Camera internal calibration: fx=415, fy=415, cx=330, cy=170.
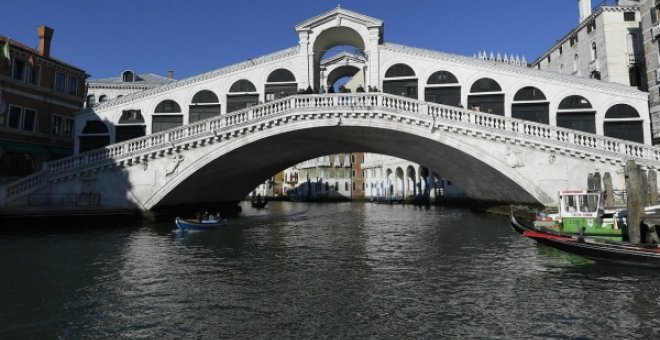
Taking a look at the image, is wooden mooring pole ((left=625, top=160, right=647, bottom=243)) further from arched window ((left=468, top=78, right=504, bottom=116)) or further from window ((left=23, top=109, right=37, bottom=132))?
window ((left=23, top=109, right=37, bottom=132))

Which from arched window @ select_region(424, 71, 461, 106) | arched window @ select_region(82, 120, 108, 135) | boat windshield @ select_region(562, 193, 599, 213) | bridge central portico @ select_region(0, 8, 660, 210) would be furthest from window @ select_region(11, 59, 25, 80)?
boat windshield @ select_region(562, 193, 599, 213)

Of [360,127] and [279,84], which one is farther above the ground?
[279,84]

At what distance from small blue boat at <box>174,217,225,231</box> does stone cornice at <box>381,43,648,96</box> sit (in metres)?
15.5

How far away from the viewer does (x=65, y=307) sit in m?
7.82

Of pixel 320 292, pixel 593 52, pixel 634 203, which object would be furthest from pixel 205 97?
pixel 593 52

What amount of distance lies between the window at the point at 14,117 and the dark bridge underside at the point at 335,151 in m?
10.9

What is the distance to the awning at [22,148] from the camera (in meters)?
24.2

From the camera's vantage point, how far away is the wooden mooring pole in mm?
11766

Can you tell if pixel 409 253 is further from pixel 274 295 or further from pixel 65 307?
pixel 65 307

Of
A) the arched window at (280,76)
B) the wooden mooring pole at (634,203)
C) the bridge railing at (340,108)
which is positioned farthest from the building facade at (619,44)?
the arched window at (280,76)

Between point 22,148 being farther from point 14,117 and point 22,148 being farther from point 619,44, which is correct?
point 619,44

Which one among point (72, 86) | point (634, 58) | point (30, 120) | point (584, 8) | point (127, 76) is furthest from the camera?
point (127, 76)

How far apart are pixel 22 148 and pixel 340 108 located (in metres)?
19.4

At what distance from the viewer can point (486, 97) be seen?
26109 mm
